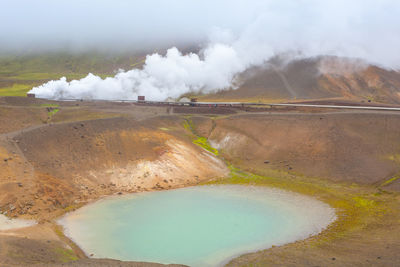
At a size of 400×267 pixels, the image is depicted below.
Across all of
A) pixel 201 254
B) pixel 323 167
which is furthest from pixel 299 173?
pixel 201 254

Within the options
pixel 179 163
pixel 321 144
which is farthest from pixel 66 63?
pixel 321 144

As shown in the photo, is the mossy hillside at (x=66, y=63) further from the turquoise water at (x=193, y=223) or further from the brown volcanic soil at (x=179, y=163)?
the turquoise water at (x=193, y=223)

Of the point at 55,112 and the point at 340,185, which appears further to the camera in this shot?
the point at 55,112

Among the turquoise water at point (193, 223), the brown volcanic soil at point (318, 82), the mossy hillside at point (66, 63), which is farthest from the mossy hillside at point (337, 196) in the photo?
the mossy hillside at point (66, 63)

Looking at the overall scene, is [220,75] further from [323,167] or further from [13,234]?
[13,234]

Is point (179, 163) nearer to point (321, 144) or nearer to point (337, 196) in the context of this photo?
point (321, 144)

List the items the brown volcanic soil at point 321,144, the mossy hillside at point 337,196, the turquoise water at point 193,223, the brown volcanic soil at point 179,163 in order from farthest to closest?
1. the brown volcanic soil at point 321,144
2. the mossy hillside at point 337,196
3. the turquoise water at point 193,223
4. the brown volcanic soil at point 179,163

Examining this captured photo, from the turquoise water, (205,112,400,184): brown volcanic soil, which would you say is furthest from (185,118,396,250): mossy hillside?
(205,112,400,184): brown volcanic soil
